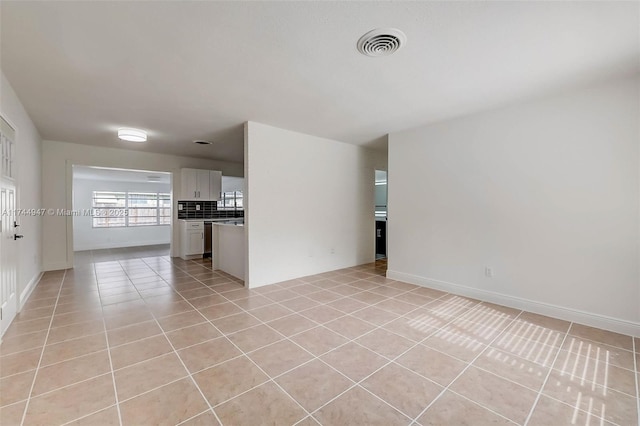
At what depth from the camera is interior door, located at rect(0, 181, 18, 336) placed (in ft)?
8.07

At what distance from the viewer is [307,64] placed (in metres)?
2.32

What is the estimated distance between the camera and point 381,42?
1.98m

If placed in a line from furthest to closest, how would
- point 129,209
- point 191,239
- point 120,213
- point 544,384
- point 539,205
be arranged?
point 129,209
point 120,213
point 191,239
point 539,205
point 544,384

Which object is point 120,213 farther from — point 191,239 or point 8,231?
point 8,231

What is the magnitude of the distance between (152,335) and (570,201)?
14.4ft

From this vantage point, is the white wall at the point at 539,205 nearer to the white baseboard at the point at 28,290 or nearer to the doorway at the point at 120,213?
the white baseboard at the point at 28,290

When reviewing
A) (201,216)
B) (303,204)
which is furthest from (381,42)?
(201,216)

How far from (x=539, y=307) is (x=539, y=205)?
1.15 metres

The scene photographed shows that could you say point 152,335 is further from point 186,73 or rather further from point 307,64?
point 307,64

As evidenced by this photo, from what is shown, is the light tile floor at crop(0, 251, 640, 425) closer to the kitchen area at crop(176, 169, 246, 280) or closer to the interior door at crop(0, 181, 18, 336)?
the interior door at crop(0, 181, 18, 336)

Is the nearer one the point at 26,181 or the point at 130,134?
the point at 26,181

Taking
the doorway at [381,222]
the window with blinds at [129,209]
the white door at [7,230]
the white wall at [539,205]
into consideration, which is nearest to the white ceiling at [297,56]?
the white wall at [539,205]

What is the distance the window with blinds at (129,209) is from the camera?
28.8ft

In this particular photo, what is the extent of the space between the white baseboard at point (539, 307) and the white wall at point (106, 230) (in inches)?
358
